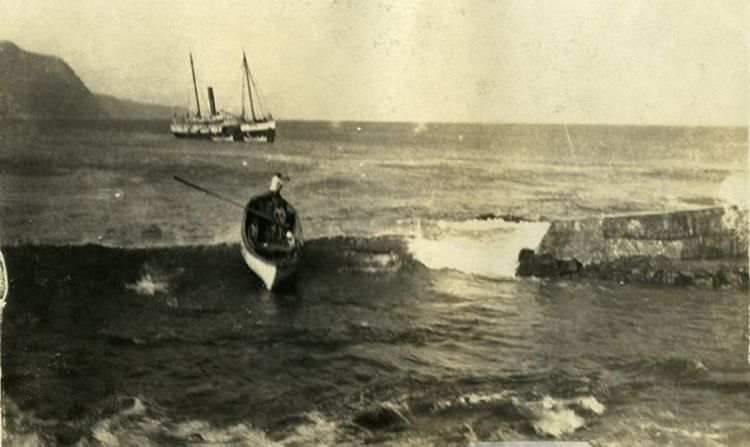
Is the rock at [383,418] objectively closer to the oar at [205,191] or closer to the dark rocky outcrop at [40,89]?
the oar at [205,191]

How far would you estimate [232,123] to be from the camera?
2982mm

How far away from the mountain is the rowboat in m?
0.51

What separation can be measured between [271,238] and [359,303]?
449 millimetres

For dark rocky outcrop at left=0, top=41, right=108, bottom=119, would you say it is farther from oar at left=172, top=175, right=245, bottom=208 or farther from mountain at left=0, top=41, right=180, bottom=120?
oar at left=172, top=175, right=245, bottom=208

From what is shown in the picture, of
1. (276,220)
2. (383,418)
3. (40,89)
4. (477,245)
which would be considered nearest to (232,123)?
(276,220)

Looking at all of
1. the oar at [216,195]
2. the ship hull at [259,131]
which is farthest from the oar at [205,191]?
the ship hull at [259,131]

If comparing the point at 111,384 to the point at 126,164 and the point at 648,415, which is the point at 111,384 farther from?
the point at 648,415

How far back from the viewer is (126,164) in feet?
9.49

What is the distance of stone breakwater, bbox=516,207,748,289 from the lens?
3.07 meters

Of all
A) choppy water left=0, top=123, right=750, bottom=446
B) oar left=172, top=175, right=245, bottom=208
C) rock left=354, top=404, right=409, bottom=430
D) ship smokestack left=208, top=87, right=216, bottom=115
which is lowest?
rock left=354, top=404, right=409, bottom=430

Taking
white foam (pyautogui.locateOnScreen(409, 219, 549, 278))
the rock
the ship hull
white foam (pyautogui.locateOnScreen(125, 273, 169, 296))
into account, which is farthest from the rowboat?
the rock

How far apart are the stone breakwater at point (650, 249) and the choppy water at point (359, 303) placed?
0.06 meters

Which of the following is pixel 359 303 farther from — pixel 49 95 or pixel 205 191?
pixel 49 95

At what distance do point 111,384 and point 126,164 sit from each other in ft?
2.82
